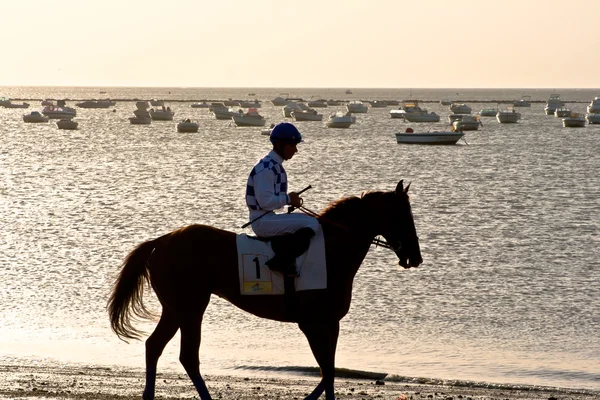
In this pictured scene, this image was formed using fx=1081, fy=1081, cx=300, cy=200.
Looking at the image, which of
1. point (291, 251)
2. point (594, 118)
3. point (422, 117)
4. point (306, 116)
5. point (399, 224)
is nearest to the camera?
point (291, 251)

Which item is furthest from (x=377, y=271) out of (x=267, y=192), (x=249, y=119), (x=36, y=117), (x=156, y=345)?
(x=36, y=117)

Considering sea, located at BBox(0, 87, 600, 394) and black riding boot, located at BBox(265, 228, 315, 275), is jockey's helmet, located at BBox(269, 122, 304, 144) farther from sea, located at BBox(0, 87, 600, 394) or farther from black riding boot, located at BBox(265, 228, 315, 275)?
sea, located at BBox(0, 87, 600, 394)

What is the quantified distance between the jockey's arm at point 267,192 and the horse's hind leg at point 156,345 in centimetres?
171

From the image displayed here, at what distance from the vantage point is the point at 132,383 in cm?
1424

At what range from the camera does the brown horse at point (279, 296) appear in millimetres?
12148

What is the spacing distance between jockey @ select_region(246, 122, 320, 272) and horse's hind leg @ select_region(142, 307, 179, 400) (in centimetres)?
138

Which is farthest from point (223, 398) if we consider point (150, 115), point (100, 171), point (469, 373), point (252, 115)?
point (150, 115)

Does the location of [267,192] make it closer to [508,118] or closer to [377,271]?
[377,271]

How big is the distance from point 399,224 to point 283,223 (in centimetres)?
134

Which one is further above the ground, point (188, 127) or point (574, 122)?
point (574, 122)


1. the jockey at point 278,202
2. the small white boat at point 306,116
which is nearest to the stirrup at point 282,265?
the jockey at point 278,202

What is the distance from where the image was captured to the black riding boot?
39.5ft

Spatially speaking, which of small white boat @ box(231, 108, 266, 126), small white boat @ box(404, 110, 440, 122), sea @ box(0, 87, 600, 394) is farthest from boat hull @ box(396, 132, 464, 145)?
small white boat @ box(231, 108, 266, 126)

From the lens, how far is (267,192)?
12.0 m
